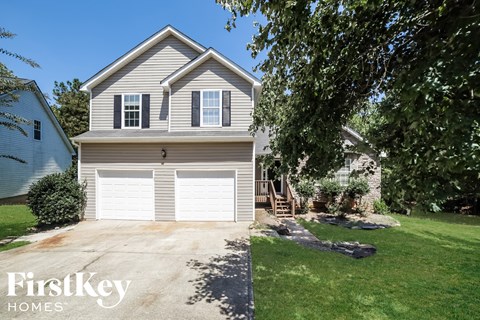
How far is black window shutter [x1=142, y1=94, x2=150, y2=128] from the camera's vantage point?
1138cm

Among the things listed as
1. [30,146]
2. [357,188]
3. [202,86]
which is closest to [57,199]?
[202,86]

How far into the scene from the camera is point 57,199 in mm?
9695

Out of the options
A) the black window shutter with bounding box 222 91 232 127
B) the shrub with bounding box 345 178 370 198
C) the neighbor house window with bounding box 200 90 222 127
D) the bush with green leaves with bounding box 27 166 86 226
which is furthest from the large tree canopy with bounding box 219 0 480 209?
the shrub with bounding box 345 178 370 198

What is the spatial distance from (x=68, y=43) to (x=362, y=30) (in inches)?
605

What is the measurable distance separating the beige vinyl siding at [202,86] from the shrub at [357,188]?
713 centimetres

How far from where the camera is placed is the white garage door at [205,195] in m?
10.6

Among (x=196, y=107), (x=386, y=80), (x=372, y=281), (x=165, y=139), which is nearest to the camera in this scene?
(x=386, y=80)

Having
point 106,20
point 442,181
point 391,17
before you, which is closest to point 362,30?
point 391,17

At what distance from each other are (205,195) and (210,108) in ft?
12.9

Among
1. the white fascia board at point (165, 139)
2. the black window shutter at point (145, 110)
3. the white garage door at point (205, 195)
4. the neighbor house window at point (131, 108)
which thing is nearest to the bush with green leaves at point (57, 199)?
the white fascia board at point (165, 139)

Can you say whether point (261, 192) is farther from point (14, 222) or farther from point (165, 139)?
point (14, 222)

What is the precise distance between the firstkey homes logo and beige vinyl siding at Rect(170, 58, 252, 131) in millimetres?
7207

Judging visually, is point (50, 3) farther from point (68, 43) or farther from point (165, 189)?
point (165, 189)

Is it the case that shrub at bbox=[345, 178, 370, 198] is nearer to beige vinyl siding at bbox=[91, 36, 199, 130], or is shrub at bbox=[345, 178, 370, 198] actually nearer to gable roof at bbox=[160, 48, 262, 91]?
gable roof at bbox=[160, 48, 262, 91]
